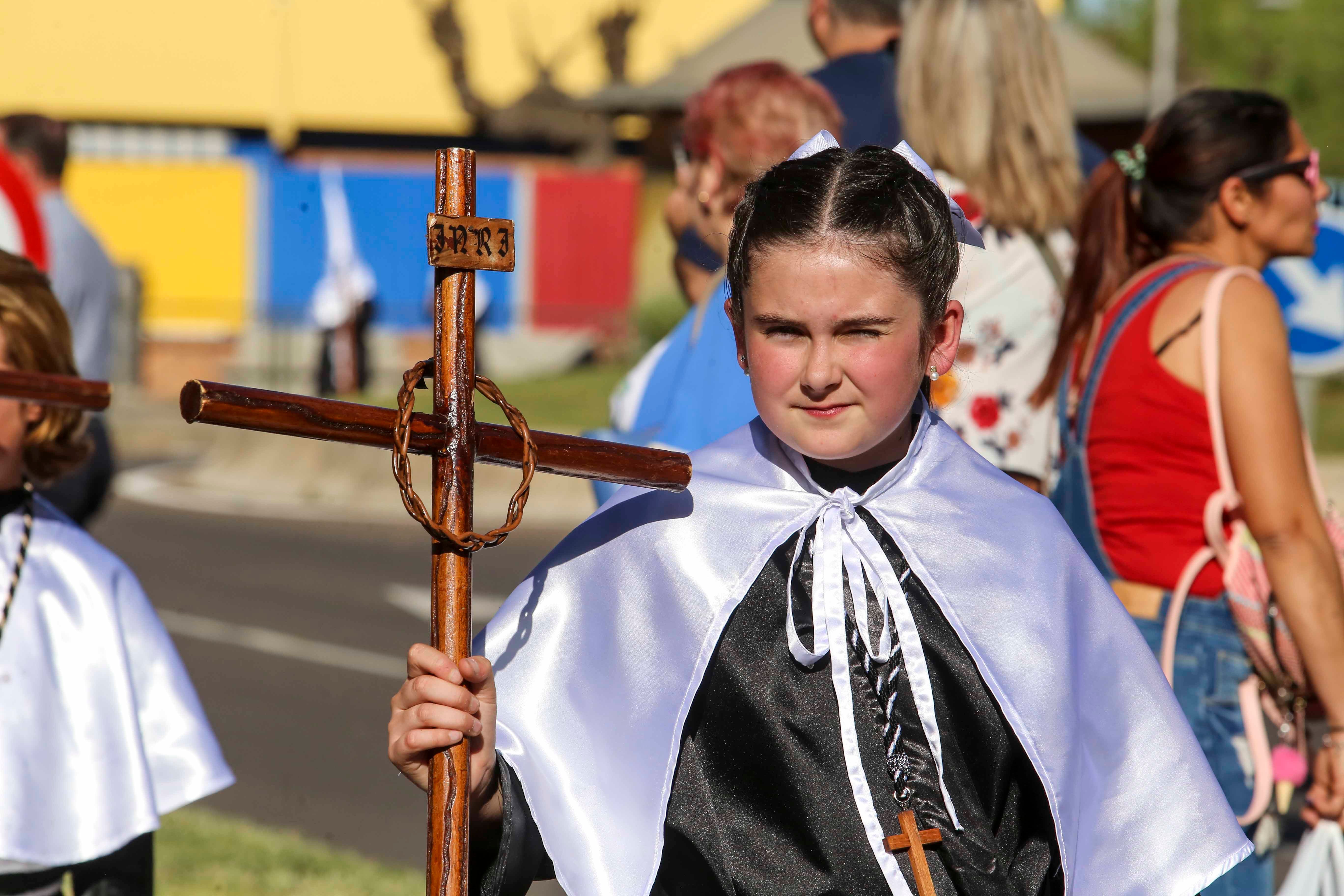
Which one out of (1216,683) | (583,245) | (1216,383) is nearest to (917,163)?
(1216,383)

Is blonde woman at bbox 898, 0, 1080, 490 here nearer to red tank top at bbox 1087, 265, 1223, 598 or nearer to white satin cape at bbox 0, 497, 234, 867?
red tank top at bbox 1087, 265, 1223, 598

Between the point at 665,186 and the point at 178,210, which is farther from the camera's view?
the point at 178,210

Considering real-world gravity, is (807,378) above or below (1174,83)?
below

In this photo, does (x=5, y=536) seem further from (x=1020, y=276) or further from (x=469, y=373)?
(x=1020, y=276)

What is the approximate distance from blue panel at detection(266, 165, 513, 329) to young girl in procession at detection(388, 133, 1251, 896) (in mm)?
24687

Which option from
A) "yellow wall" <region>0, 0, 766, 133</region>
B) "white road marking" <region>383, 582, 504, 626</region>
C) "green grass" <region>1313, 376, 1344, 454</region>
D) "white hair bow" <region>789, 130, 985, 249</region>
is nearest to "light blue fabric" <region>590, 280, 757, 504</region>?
"white hair bow" <region>789, 130, 985, 249</region>

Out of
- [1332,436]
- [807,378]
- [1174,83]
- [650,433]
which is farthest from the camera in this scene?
[1174,83]

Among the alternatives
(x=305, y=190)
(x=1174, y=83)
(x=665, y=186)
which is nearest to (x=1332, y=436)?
(x=1174, y=83)

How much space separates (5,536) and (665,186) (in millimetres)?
21801

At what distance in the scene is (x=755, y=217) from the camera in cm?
225

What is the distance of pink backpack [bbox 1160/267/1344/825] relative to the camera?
317 cm

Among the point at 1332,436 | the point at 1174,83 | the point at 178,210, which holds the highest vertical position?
the point at 1174,83

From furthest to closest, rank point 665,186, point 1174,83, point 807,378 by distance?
point 1174,83, point 665,186, point 807,378

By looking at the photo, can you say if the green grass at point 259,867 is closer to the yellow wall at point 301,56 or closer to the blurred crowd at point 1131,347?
the blurred crowd at point 1131,347
